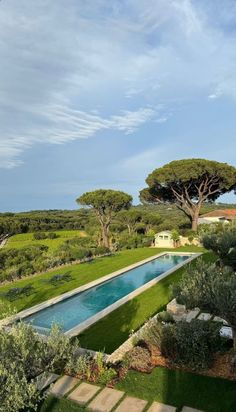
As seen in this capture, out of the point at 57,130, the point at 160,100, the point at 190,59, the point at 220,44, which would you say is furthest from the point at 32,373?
the point at 57,130

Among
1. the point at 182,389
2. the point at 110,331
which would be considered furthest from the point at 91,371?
the point at 110,331

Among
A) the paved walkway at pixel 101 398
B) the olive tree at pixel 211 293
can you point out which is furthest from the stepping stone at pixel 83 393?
the olive tree at pixel 211 293

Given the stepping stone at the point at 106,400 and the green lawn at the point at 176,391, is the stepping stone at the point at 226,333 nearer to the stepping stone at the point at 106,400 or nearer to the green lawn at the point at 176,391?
the green lawn at the point at 176,391

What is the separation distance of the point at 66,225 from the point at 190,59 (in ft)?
155

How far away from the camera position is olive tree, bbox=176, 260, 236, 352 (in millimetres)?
5738

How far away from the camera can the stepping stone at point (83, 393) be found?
230 inches

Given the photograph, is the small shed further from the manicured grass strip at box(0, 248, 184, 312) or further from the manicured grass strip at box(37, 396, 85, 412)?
the manicured grass strip at box(37, 396, 85, 412)

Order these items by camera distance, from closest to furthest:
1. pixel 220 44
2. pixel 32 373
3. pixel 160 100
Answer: pixel 32 373 → pixel 220 44 → pixel 160 100

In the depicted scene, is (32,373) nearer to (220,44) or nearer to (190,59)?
(220,44)

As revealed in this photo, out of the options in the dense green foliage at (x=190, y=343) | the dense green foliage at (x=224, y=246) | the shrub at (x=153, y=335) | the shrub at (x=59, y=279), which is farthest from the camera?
the shrub at (x=59, y=279)

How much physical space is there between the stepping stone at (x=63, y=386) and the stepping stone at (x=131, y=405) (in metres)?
1.19

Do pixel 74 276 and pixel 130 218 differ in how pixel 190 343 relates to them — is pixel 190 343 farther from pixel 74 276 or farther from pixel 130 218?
pixel 130 218

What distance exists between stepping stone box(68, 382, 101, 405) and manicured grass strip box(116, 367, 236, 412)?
508 mm

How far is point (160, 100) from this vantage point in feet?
70.8
